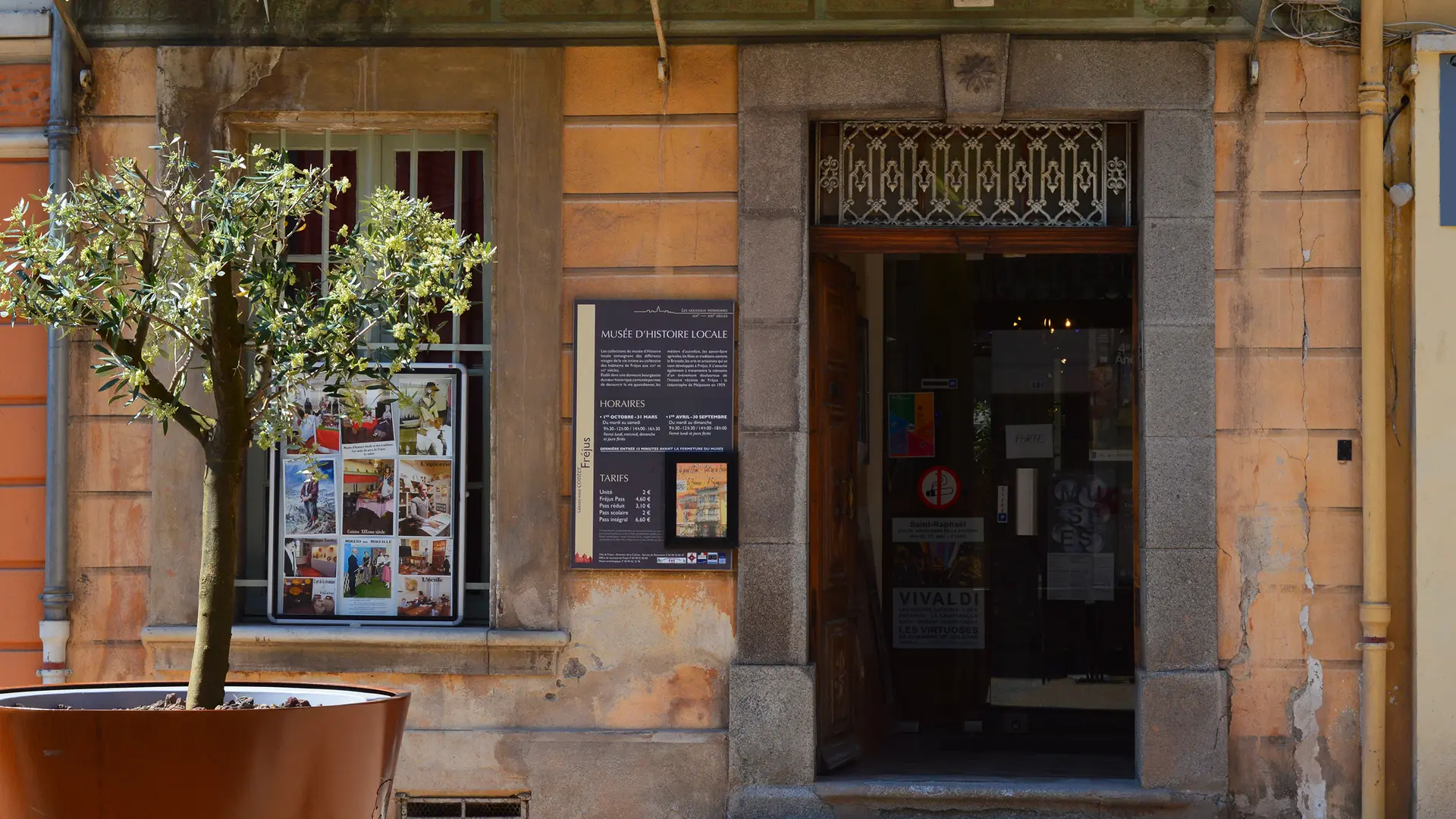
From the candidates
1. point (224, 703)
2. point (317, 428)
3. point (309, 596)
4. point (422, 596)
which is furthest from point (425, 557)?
point (224, 703)

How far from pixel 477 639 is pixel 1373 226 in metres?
4.89

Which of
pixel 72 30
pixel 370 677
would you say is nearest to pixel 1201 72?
pixel 370 677

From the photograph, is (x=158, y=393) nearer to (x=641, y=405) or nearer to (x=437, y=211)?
(x=641, y=405)

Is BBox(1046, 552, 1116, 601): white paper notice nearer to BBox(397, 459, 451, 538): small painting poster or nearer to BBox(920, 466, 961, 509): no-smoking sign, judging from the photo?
BBox(920, 466, 961, 509): no-smoking sign

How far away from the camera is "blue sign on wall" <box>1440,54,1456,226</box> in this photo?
23.4ft

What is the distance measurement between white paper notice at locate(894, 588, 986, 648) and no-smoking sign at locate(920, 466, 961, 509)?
0.61 metres

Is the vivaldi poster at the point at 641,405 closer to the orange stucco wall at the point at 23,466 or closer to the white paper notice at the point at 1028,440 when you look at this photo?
the orange stucco wall at the point at 23,466

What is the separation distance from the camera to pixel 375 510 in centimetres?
758

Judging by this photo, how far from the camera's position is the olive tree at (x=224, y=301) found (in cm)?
465

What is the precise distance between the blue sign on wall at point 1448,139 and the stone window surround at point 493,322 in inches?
173

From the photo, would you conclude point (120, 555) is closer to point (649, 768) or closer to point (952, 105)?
point (649, 768)

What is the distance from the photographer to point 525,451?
24.2ft

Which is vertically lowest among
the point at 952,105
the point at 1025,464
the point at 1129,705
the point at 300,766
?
the point at 1129,705

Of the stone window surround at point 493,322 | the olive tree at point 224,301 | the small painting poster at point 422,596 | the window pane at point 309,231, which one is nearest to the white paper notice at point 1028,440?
the stone window surround at point 493,322
